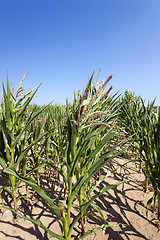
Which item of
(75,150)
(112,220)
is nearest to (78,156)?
(75,150)

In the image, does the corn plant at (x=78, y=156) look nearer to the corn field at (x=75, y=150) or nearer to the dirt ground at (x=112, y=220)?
the corn field at (x=75, y=150)

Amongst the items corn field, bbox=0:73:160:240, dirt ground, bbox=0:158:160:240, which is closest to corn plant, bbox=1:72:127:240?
corn field, bbox=0:73:160:240

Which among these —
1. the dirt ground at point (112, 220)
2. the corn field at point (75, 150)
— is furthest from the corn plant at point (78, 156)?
the dirt ground at point (112, 220)

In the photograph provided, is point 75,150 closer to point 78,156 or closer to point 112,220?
point 78,156

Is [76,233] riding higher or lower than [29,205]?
lower

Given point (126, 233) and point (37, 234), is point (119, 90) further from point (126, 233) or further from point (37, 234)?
point (37, 234)

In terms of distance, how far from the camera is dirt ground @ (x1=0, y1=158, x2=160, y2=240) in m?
1.10

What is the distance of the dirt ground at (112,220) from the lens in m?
1.10

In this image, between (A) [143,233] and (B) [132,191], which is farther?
(B) [132,191]

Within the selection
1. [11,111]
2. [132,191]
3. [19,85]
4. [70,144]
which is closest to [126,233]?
[132,191]

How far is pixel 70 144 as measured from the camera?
714 millimetres

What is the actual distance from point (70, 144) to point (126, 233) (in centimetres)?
101

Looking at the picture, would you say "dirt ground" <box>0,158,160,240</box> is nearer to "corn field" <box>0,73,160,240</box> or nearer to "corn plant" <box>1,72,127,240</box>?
"corn field" <box>0,73,160,240</box>

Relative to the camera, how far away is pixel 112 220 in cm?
126
